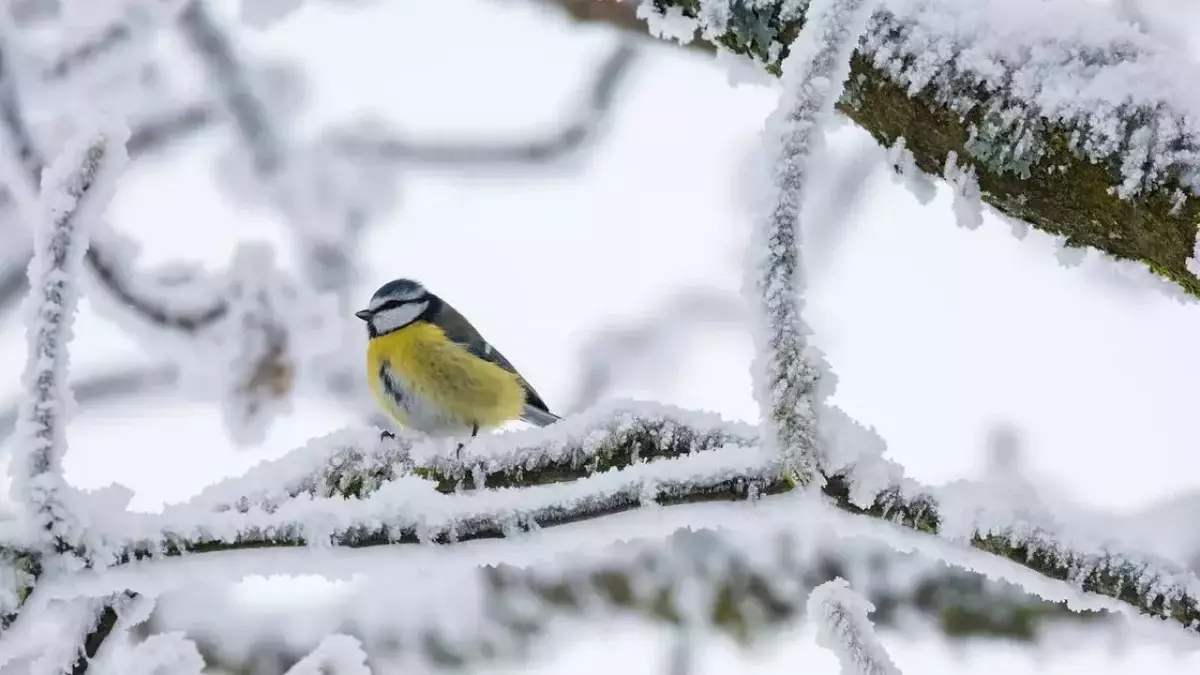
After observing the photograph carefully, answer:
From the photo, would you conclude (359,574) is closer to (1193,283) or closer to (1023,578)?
(1023,578)

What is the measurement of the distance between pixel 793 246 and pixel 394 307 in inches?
105

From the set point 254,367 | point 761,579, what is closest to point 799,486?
point 761,579

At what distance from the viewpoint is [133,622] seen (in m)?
1.19

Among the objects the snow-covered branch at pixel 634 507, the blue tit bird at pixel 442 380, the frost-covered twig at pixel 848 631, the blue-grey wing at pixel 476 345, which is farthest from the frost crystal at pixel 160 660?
the blue-grey wing at pixel 476 345

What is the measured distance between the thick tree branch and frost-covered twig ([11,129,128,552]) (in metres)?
1.01

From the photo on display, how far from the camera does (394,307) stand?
3.46m

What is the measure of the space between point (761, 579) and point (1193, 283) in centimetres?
112

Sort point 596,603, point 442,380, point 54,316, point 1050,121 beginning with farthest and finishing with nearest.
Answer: point 442,380, point 596,603, point 1050,121, point 54,316

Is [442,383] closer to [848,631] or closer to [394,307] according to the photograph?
[394,307]

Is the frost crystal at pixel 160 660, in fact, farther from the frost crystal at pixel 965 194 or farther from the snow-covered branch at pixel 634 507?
the frost crystal at pixel 965 194

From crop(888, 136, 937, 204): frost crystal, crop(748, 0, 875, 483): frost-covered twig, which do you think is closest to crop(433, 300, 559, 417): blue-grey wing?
crop(888, 136, 937, 204): frost crystal

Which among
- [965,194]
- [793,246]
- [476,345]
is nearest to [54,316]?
[793,246]

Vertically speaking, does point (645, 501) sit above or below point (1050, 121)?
below

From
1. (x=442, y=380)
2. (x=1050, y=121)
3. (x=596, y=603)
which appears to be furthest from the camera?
(x=442, y=380)
